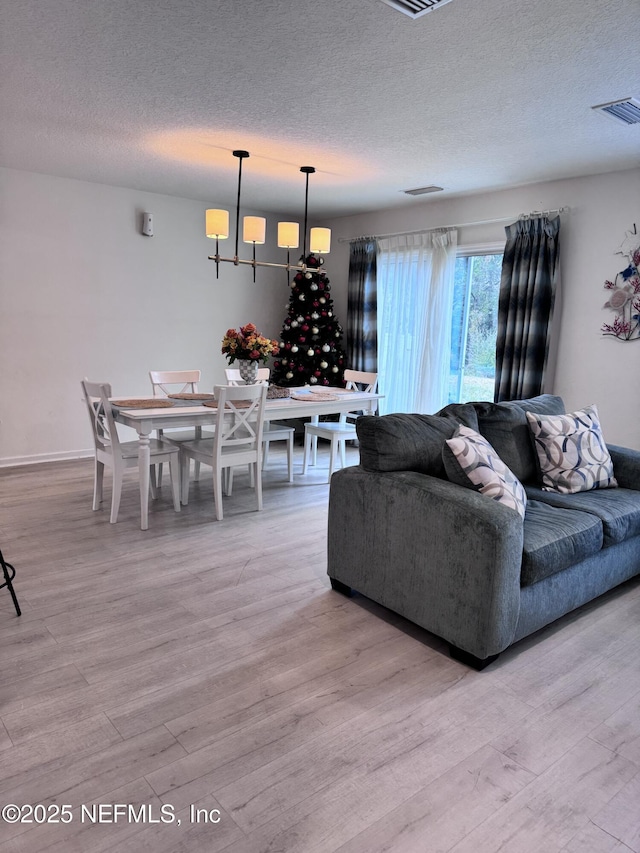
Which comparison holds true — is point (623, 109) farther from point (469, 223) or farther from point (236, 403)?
point (236, 403)

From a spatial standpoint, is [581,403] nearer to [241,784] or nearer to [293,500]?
[293,500]

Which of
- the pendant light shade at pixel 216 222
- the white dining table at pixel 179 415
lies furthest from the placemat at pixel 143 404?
the pendant light shade at pixel 216 222

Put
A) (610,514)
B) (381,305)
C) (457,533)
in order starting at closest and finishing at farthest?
1. (457,533)
2. (610,514)
3. (381,305)

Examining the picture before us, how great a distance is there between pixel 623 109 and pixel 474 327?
105 inches

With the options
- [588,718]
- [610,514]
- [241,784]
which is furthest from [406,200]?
[241,784]

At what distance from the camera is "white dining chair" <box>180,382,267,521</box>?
394 centimetres

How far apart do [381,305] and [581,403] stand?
8.28ft

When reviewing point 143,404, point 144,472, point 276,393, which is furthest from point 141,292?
point 144,472

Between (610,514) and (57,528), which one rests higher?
(610,514)

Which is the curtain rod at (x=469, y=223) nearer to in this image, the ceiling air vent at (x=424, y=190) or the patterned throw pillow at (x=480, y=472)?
the ceiling air vent at (x=424, y=190)

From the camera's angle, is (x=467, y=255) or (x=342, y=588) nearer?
(x=342, y=588)

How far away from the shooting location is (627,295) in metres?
4.38

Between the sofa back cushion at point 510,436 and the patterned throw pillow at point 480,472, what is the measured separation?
2.32 feet

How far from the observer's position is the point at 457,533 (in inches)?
92.4
